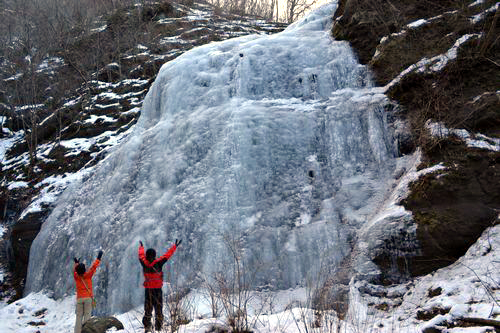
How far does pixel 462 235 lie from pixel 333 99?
3.94 metres

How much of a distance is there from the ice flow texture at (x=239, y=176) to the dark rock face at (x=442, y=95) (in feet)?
2.01

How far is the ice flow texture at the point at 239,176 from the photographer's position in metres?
6.35

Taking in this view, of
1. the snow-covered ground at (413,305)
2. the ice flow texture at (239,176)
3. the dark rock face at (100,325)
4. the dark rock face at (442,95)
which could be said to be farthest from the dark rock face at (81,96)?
the dark rock face at (442,95)

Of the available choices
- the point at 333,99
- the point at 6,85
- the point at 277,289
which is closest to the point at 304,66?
the point at 333,99

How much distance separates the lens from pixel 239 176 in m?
7.12

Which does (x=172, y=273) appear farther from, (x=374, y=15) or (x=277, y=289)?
(x=374, y=15)

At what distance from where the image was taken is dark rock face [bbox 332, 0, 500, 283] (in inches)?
200

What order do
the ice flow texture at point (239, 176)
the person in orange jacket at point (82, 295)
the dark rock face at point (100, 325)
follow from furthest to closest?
the ice flow texture at point (239, 176), the person in orange jacket at point (82, 295), the dark rock face at point (100, 325)

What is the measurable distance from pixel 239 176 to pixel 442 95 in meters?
3.76

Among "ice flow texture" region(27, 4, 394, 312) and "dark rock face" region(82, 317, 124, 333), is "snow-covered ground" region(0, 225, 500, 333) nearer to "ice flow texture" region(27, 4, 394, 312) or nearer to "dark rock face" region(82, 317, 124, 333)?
"dark rock face" region(82, 317, 124, 333)

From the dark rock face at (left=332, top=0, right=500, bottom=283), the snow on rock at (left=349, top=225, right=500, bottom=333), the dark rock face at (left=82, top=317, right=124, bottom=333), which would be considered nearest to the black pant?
the dark rock face at (left=82, top=317, right=124, bottom=333)

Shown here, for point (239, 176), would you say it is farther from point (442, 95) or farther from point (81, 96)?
point (81, 96)

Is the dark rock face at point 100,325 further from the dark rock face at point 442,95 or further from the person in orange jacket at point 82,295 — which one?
the dark rock face at point 442,95

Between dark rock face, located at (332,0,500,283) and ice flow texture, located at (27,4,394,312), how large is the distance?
0.61 meters
